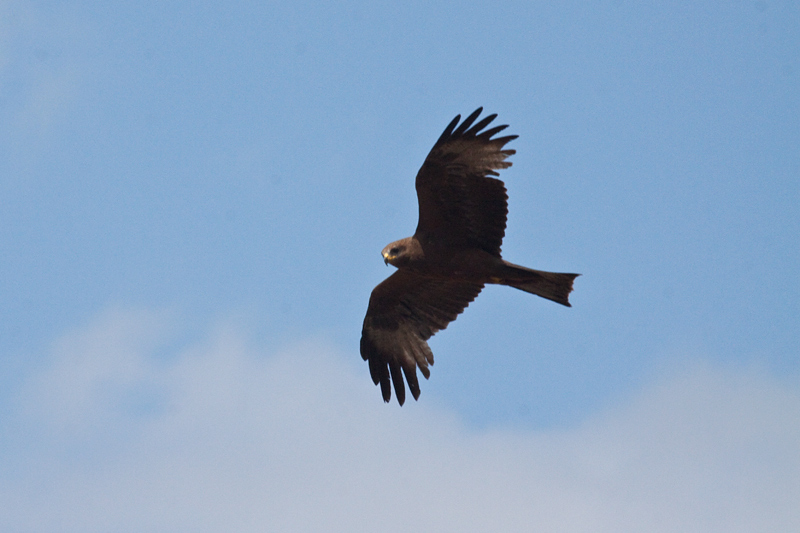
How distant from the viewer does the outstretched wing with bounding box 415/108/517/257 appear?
37.5 feet

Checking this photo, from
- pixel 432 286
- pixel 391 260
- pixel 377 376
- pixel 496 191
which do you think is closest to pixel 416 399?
pixel 377 376

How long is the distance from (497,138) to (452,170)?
618mm

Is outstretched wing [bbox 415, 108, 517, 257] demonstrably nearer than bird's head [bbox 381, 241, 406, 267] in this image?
Yes

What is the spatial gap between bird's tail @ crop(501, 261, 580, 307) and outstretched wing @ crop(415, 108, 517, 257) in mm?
328

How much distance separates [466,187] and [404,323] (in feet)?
9.40

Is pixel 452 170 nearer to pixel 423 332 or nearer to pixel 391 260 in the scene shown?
pixel 391 260

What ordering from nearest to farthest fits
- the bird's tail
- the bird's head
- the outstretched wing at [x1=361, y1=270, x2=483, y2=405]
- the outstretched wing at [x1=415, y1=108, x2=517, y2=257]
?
the outstretched wing at [x1=415, y1=108, x2=517, y2=257]
the bird's tail
the bird's head
the outstretched wing at [x1=361, y1=270, x2=483, y2=405]

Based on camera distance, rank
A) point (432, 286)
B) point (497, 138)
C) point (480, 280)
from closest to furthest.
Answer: point (497, 138) < point (480, 280) < point (432, 286)

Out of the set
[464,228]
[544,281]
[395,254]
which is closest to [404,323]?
[395,254]

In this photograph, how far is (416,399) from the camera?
44.8ft

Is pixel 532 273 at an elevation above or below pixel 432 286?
below

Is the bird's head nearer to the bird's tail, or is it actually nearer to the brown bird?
the brown bird

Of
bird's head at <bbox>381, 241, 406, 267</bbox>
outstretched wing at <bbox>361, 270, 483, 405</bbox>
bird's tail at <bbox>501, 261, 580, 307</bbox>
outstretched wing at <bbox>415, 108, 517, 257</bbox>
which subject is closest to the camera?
outstretched wing at <bbox>415, 108, 517, 257</bbox>

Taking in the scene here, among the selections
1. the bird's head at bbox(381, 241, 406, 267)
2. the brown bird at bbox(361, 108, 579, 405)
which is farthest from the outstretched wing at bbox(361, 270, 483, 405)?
the bird's head at bbox(381, 241, 406, 267)
